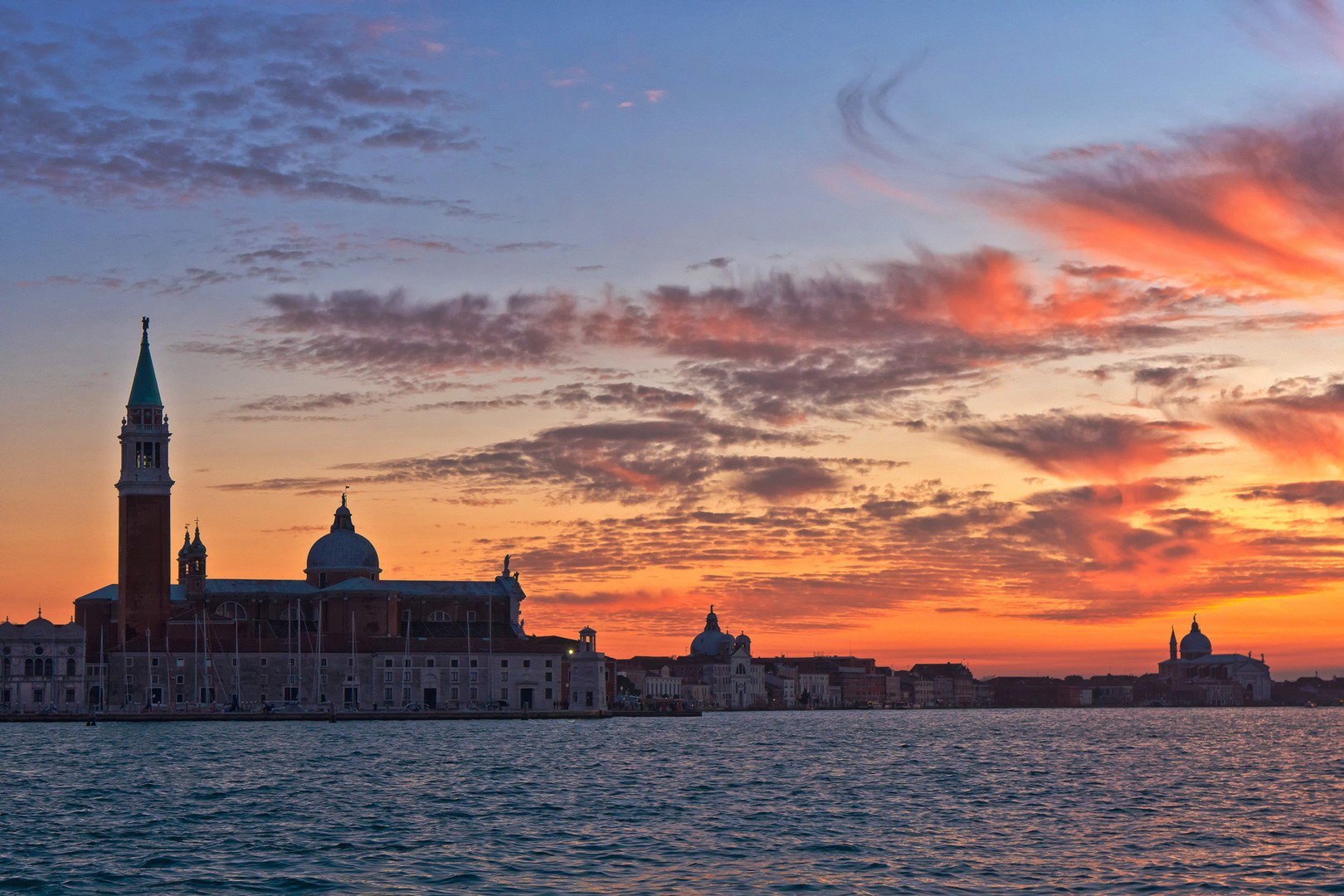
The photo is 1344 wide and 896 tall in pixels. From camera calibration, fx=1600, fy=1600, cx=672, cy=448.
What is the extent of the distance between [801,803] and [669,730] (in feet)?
268

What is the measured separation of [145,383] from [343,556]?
2594 centimetres

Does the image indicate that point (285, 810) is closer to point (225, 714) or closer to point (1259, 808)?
point (1259, 808)

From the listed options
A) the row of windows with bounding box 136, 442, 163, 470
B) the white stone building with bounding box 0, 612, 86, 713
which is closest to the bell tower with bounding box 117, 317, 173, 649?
the row of windows with bounding box 136, 442, 163, 470

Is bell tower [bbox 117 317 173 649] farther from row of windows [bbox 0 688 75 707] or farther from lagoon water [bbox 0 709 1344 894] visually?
lagoon water [bbox 0 709 1344 894]

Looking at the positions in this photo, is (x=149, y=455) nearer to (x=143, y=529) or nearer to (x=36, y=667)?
(x=143, y=529)

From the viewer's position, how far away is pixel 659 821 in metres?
44.3

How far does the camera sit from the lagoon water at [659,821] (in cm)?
3341

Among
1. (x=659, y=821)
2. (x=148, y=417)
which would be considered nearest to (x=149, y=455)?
(x=148, y=417)

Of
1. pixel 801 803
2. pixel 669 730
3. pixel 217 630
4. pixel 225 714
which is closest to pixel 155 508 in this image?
pixel 217 630

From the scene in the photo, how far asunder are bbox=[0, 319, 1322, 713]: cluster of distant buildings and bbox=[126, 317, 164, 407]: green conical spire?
4.1 inches

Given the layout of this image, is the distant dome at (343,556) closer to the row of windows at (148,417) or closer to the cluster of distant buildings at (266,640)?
the cluster of distant buildings at (266,640)

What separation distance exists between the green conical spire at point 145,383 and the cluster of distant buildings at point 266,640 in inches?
4.1

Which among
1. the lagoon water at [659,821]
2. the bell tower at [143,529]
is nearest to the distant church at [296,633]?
the bell tower at [143,529]

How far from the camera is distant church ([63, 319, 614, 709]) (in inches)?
5458
